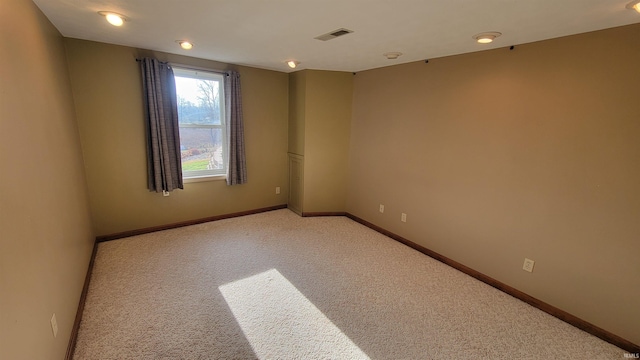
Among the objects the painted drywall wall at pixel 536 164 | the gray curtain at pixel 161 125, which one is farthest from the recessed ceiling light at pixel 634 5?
the gray curtain at pixel 161 125

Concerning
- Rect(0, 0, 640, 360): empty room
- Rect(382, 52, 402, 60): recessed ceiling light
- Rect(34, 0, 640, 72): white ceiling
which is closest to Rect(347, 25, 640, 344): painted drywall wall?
Rect(0, 0, 640, 360): empty room

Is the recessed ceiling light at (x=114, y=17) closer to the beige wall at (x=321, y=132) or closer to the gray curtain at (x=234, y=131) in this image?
the gray curtain at (x=234, y=131)

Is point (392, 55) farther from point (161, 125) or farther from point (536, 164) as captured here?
point (161, 125)

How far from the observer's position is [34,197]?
1.47 metres

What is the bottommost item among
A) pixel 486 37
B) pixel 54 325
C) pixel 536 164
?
pixel 54 325

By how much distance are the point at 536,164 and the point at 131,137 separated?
414 cm

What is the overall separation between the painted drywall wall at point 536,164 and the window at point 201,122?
2312 millimetres

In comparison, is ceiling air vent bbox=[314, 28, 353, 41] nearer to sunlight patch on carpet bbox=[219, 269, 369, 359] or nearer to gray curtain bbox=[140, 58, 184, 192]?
gray curtain bbox=[140, 58, 184, 192]

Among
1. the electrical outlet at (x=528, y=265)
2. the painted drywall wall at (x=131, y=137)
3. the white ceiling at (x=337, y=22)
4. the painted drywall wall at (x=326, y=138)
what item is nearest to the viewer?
the white ceiling at (x=337, y=22)

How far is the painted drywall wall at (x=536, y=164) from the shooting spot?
6.25ft

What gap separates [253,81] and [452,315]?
364 cm

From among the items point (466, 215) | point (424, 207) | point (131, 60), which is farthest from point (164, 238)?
point (466, 215)

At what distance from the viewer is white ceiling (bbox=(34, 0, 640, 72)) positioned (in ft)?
5.43

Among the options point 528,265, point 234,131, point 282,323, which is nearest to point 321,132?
point 234,131
